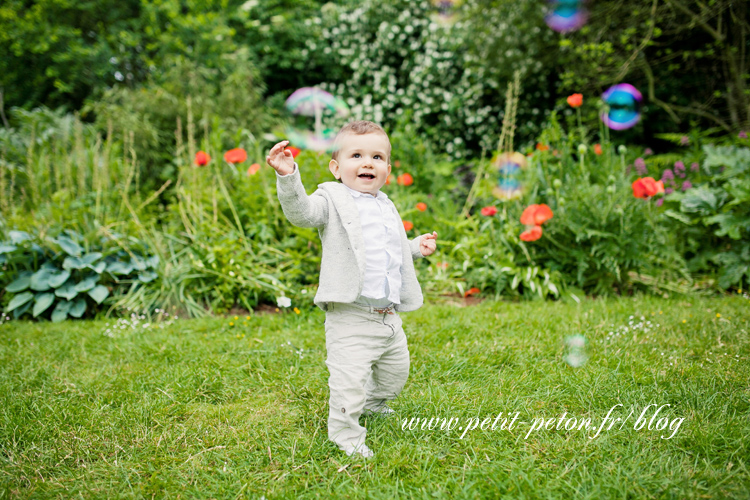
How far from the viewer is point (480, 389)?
6.82 feet

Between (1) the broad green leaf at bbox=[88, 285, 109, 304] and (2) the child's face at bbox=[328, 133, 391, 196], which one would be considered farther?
(1) the broad green leaf at bbox=[88, 285, 109, 304]

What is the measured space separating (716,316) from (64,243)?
4317 mm

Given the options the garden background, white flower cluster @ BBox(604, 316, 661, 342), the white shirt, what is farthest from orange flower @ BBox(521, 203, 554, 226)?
the white shirt

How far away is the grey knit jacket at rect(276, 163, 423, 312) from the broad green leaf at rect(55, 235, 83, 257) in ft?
8.58

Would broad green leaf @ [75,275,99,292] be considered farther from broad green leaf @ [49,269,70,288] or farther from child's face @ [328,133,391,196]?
child's face @ [328,133,391,196]

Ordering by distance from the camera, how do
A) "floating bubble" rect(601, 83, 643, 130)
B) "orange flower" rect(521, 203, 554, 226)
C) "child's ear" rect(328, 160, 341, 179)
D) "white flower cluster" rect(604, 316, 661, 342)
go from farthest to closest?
"floating bubble" rect(601, 83, 643, 130), "orange flower" rect(521, 203, 554, 226), "white flower cluster" rect(604, 316, 661, 342), "child's ear" rect(328, 160, 341, 179)

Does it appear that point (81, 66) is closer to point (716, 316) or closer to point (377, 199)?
point (377, 199)

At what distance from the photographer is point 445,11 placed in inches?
321

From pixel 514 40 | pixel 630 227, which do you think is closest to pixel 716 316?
pixel 630 227

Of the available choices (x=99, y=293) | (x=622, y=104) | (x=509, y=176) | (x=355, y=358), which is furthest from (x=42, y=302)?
(x=622, y=104)

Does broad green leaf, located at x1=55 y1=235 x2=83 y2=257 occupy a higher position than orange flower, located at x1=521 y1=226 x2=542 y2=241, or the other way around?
orange flower, located at x1=521 y1=226 x2=542 y2=241

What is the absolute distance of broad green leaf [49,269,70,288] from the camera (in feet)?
→ 11.4

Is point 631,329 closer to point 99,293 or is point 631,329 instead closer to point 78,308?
point 99,293

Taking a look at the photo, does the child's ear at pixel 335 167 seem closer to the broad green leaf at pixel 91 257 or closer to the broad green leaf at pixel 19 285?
the broad green leaf at pixel 91 257
